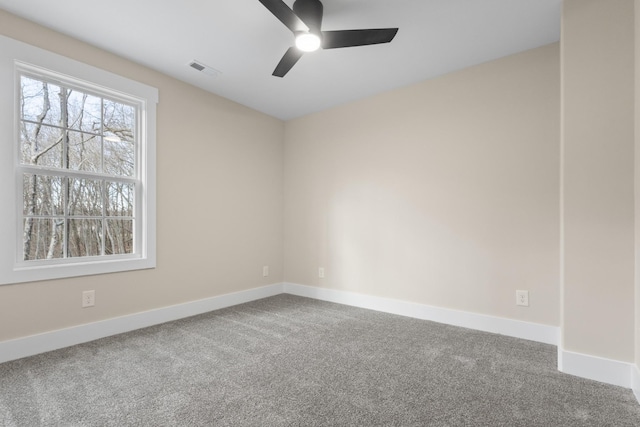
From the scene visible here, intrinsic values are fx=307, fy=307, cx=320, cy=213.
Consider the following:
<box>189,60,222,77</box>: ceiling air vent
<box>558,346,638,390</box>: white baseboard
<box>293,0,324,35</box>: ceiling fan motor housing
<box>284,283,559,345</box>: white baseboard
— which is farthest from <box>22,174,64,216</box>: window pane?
<box>558,346,638,390</box>: white baseboard

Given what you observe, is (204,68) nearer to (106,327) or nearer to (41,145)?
(41,145)

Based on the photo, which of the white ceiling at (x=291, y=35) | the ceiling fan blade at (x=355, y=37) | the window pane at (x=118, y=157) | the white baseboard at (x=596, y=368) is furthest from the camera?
the window pane at (x=118, y=157)

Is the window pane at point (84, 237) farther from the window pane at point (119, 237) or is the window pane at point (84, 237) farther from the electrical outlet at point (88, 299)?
the electrical outlet at point (88, 299)

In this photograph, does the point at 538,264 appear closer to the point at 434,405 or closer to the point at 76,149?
the point at 434,405

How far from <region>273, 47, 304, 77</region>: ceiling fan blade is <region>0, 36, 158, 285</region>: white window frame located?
140cm

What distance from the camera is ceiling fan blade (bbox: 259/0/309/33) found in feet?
5.60

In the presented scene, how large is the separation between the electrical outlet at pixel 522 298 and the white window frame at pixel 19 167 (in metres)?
3.35

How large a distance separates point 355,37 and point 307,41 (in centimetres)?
32

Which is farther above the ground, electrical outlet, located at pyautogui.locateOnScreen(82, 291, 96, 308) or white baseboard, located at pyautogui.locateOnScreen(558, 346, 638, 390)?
electrical outlet, located at pyautogui.locateOnScreen(82, 291, 96, 308)

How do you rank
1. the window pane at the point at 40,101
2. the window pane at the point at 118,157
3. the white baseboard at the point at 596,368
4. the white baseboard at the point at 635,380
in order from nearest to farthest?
the white baseboard at the point at 635,380, the white baseboard at the point at 596,368, the window pane at the point at 40,101, the window pane at the point at 118,157

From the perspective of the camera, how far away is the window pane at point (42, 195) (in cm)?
233

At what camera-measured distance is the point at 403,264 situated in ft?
10.9

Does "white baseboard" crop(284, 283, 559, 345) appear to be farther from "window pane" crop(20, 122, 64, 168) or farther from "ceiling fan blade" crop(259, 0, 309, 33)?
"window pane" crop(20, 122, 64, 168)

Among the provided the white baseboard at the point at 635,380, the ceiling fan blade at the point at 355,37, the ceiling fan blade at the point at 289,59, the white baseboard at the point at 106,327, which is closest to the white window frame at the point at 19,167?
the white baseboard at the point at 106,327
